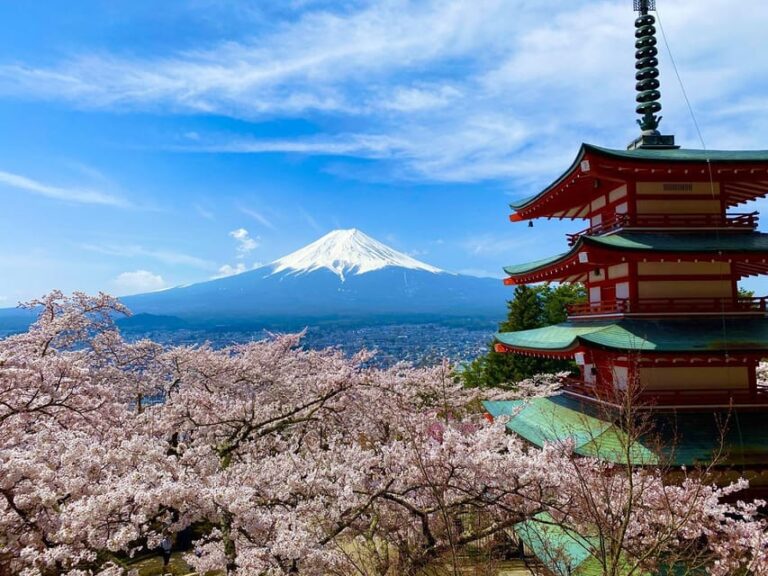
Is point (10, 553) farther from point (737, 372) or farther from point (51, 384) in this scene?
point (737, 372)

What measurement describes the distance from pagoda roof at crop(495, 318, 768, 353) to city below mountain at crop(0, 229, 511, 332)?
93151mm

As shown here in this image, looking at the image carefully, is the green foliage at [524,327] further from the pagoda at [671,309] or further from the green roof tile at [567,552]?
the green roof tile at [567,552]

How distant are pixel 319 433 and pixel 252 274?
159440mm

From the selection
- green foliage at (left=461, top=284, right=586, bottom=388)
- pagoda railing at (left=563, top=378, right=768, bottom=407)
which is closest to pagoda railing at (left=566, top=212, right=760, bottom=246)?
pagoda railing at (left=563, top=378, right=768, bottom=407)

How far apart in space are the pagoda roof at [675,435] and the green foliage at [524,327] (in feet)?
42.3

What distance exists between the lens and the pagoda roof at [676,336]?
24.8ft

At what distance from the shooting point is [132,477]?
14.6 feet

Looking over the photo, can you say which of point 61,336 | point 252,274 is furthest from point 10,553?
point 252,274

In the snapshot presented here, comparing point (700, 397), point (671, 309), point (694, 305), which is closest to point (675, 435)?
point (700, 397)

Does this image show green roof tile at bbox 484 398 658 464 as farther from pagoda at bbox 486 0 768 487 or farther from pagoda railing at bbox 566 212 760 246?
pagoda railing at bbox 566 212 760 246

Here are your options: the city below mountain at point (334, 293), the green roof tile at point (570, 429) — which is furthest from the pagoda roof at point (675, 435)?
the city below mountain at point (334, 293)

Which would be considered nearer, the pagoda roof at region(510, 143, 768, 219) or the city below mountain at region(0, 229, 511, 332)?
the pagoda roof at region(510, 143, 768, 219)

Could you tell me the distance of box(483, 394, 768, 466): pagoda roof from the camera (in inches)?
273

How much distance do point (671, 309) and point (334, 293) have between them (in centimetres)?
13668
